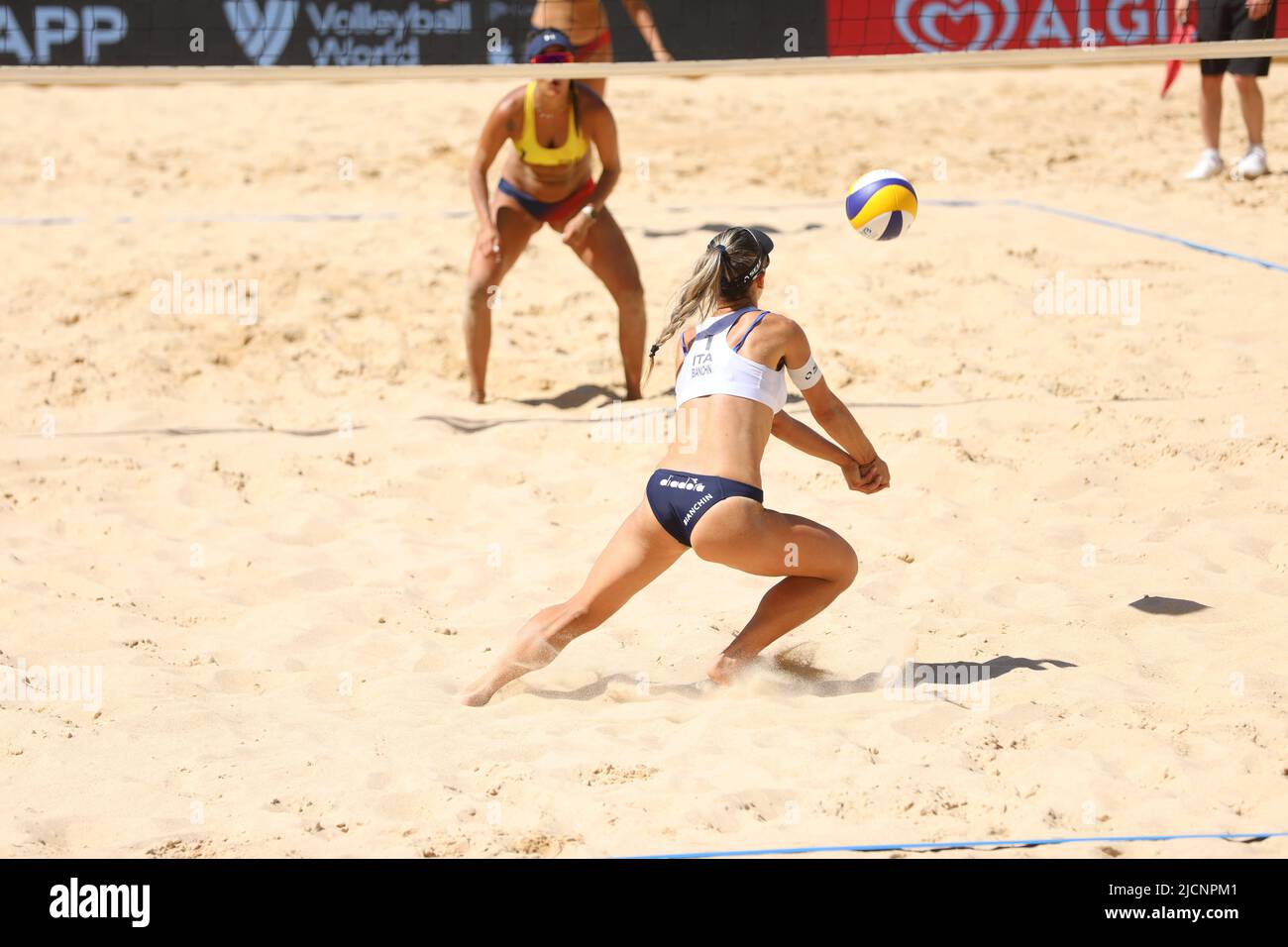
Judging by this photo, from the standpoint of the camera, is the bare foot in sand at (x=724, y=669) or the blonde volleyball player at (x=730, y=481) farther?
the bare foot in sand at (x=724, y=669)

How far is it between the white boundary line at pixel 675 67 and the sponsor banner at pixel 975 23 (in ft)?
14.4

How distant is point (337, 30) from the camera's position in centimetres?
1041

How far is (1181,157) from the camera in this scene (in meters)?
8.90

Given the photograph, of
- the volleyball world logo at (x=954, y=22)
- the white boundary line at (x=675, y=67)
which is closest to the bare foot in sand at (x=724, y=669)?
the white boundary line at (x=675, y=67)

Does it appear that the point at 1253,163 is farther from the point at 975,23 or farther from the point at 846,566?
the point at 846,566

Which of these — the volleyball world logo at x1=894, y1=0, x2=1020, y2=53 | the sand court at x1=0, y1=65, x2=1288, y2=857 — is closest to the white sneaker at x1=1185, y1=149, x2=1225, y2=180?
the sand court at x1=0, y1=65, x2=1288, y2=857

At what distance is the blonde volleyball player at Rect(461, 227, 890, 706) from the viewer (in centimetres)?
355

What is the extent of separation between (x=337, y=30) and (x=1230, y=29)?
243 inches

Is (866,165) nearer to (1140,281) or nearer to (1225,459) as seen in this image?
(1140,281)

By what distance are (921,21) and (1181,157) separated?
8.13ft

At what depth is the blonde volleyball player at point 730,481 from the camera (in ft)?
11.7

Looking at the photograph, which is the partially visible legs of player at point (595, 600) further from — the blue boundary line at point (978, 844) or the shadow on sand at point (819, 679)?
the blue boundary line at point (978, 844)

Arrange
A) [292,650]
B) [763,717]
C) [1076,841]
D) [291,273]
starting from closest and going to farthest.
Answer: [1076,841], [763,717], [292,650], [291,273]

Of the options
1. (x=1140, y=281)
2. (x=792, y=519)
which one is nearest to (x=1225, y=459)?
(x=1140, y=281)
